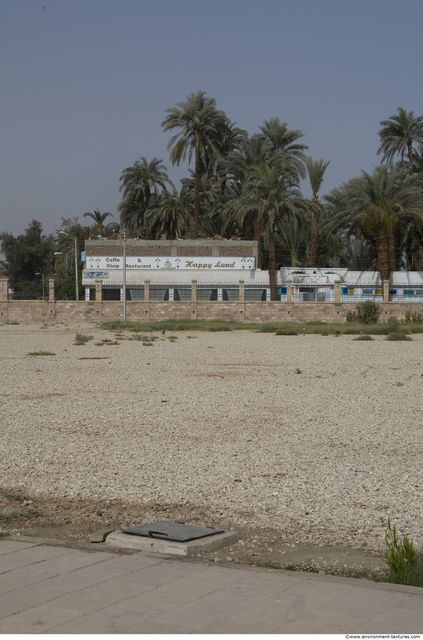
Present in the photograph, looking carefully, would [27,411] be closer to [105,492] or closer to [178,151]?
[105,492]

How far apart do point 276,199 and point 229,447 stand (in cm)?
5084

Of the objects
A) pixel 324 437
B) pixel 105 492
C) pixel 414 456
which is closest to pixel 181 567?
pixel 105 492

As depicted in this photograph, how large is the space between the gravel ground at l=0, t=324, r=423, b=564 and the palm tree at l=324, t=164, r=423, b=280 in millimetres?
40419

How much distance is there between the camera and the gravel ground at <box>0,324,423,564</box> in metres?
5.93

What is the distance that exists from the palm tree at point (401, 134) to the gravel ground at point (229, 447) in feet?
168

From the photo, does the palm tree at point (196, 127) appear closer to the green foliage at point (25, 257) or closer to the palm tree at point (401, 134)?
the palm tree at point (401, 134)

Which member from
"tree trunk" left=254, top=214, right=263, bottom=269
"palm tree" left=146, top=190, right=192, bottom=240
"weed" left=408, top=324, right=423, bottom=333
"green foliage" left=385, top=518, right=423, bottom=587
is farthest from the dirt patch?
"palm tree" left=146, top=190, right=192, bottom=240

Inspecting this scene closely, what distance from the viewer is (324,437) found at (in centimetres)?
906

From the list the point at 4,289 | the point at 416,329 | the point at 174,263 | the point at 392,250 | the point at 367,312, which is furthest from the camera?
the point at 174,263

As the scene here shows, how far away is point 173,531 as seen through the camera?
16.7 ft

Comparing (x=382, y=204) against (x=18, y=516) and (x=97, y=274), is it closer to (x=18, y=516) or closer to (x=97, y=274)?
(x=97, y=274)

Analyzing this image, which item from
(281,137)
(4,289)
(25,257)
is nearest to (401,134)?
(281,137)

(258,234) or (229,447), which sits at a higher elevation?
(258,234)

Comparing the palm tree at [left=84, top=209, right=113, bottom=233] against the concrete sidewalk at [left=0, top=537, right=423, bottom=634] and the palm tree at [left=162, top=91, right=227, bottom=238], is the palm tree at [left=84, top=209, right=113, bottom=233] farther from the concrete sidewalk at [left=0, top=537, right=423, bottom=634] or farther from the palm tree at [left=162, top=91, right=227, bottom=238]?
the concrete sidewalk at [left=0, top=537, right=423, bottom=634]
